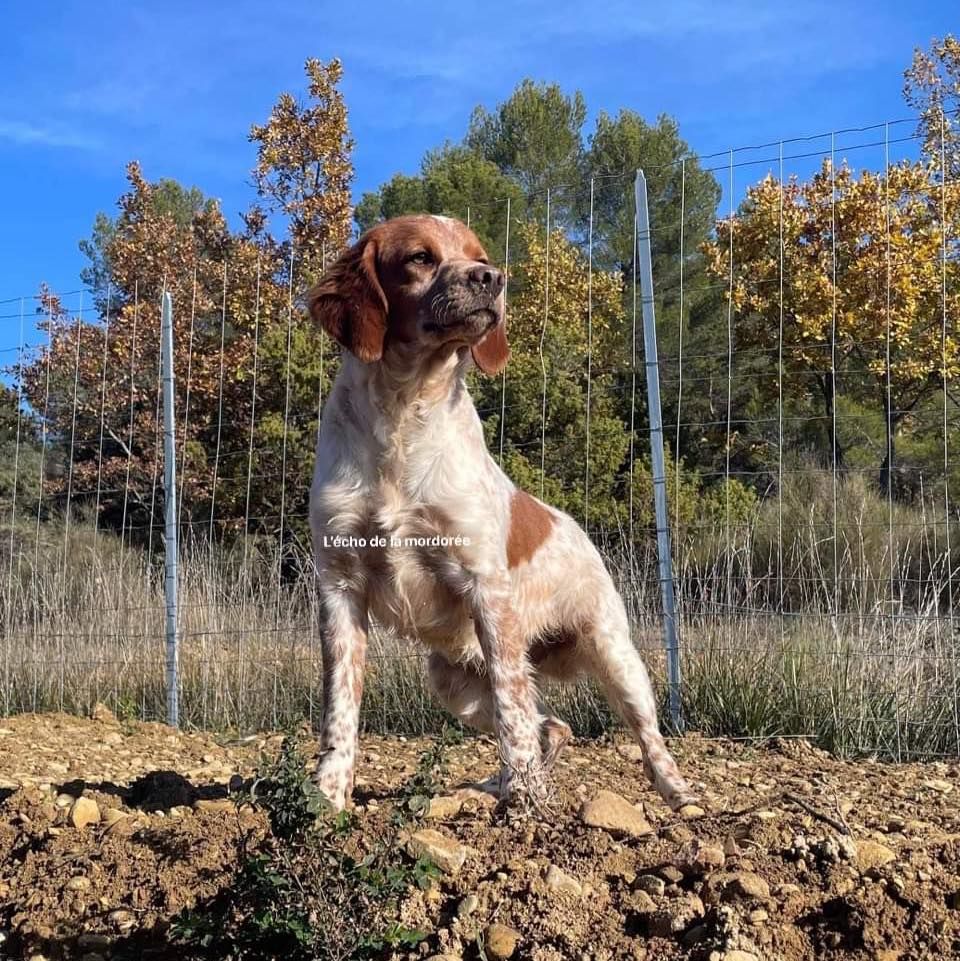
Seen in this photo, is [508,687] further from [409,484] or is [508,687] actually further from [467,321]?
[467,321]

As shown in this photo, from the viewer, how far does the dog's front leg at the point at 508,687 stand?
3426mm

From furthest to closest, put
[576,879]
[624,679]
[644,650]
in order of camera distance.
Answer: [644,650] → [624,679] → [576,879]

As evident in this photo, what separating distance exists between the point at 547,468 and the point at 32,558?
15.8 ft

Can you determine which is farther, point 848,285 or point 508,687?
point 848,285

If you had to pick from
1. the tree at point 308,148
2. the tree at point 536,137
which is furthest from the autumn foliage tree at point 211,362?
the tree at point 536,137

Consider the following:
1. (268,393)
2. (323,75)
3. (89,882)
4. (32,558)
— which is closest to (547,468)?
(268,393)

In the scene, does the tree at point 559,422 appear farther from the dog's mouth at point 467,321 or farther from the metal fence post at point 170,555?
the dog's mouth at point 467,321

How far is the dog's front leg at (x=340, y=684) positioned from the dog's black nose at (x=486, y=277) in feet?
3.55

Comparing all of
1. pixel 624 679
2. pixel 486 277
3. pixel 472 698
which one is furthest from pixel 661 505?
pixel 486 277

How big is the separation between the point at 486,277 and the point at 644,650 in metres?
3.50

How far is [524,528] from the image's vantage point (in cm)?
400

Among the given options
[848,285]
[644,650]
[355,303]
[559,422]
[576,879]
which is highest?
[848,285]

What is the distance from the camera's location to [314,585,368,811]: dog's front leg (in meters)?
3.49

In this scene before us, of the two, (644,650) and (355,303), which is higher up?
(355,303)
